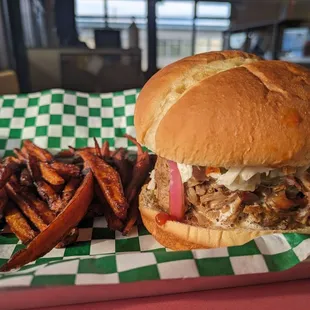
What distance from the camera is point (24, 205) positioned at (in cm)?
167

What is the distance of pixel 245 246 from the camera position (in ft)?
4.21

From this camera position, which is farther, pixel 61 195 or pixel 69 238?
pixel 61 195

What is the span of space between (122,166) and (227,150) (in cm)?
79

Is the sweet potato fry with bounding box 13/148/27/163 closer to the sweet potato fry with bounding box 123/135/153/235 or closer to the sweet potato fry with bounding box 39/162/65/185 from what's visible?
the sweet potato fry with bounding box 39/162/65/185

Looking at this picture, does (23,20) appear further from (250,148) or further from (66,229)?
(250,148)

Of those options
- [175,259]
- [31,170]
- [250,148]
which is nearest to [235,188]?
Answer: [250,148]

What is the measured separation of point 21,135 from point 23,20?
2.75 meters

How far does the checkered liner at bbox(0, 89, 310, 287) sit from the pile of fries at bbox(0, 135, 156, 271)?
0.32ft

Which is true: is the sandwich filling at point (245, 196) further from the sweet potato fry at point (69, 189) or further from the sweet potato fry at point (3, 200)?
the sweet potato fry at point (3, 200)

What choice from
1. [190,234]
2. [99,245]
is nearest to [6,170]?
[99,245]

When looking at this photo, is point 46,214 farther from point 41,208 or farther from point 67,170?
point 67,170

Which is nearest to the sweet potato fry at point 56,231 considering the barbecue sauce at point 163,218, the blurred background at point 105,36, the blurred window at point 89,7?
the barbecue sauce at point 163,218

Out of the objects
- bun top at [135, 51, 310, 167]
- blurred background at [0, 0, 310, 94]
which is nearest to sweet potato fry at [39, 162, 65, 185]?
bun top at [135, 51, 310, 167]

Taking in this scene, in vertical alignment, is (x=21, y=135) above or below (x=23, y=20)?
below
